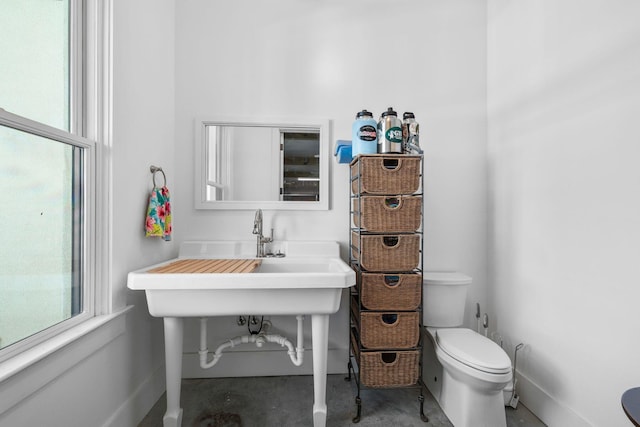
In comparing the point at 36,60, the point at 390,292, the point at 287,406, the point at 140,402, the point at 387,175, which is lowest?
the point at 287,406

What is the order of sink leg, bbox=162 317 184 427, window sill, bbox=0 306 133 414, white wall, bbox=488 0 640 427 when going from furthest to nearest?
1. sink leg, bbox=162 317 184 427
2. white wall, bbox=488 0 640 427
3. window sill, bbox=0 306 133 414

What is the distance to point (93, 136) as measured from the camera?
1.28m

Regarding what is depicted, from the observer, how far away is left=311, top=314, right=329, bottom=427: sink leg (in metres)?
1.42

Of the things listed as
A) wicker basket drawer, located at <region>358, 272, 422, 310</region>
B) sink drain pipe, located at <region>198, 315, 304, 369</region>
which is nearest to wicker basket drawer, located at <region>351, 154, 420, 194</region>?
wicker basket drawer, located at <region>358, 272, 422, 310</region>

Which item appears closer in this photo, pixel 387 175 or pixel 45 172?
pixel 45 172

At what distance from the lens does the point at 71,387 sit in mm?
1077

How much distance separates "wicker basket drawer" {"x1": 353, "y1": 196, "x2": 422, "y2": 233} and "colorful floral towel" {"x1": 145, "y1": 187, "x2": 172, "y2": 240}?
1096 millimetres

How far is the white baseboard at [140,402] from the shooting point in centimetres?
135

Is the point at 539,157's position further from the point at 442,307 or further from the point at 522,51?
the point at 442,307

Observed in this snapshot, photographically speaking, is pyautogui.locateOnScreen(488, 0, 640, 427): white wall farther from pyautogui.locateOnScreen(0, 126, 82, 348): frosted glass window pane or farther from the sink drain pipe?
pyautogui.locateOnScreen(0, 126, 82, 348): frosted glass window pane

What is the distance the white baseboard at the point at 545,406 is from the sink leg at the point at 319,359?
3.74 feet

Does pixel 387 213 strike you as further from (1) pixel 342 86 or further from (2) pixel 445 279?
(1) pixel 342 86

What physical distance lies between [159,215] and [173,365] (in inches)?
30.3

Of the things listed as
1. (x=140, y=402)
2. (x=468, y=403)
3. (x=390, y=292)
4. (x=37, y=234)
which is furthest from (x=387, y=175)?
(x=140, y=402)
